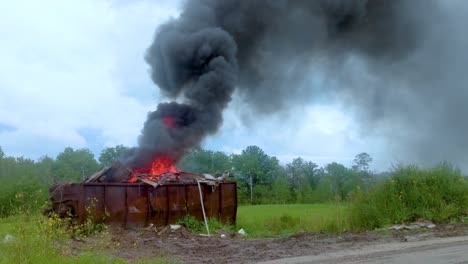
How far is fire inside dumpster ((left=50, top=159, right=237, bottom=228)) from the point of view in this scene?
13942mm

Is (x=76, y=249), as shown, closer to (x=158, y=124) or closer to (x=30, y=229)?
(x=30, y=229)

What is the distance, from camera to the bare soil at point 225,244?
9.81 metres

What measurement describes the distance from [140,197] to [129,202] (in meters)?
0.35

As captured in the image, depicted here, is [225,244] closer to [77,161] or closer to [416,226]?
[416,226]

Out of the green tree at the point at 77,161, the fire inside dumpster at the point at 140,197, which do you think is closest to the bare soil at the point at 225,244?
the fire inside dumpster at the point at 140,197

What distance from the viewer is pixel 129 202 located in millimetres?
14312

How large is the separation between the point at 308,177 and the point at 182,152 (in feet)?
229

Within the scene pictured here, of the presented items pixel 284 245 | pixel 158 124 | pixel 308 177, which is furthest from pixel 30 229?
pixel 308 177

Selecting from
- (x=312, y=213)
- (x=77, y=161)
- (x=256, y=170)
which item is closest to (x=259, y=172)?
(x=256, y=170)

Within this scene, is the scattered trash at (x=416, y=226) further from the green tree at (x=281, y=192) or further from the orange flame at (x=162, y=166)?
the green tree at (x=281, y=192)

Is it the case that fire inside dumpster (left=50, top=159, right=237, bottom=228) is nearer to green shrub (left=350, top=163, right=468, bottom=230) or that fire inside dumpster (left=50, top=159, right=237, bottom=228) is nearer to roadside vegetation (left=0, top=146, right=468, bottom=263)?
roadside vegetation (left=0, top=146, right=468, bottom=263)

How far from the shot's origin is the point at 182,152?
57.6 feet

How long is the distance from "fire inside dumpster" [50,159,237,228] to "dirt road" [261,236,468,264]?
249 inches

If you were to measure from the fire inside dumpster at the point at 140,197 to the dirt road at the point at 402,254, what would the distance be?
20.8 ft
